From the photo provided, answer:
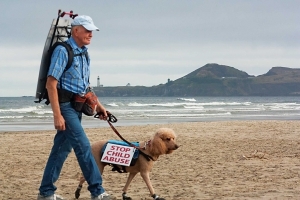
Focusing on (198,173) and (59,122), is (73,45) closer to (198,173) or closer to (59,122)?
(59,122)

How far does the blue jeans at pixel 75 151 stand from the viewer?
17.7ft

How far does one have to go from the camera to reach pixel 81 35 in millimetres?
5395

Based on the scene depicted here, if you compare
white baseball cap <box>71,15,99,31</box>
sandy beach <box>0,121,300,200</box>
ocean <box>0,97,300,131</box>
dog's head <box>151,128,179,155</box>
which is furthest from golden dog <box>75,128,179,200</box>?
ocean <box>0,97,300,131</box>

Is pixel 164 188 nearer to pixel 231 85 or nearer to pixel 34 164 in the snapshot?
pixel 34 164

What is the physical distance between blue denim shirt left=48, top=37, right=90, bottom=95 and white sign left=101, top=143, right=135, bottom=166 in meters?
Answer: 0.98

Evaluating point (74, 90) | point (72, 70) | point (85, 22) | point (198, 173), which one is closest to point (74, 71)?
point (72, 70)

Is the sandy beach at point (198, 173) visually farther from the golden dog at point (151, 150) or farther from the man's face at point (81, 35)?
the man's face at point (81, 35)

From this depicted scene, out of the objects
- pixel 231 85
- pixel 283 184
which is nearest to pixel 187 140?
pixel 283 184

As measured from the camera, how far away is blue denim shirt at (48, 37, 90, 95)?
5.20m

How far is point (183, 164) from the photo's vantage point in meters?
9.37

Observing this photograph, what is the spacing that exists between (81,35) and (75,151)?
1.24 m

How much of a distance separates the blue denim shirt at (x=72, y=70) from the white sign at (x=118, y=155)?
0.98m

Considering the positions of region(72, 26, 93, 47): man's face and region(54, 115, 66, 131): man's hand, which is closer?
region(54, 115, 66, 131): man's hand

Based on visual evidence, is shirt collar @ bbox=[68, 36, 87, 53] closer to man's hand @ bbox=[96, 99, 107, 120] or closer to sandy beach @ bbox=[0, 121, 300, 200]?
man's hand @ bbox=[96, 99, 107, 120]
